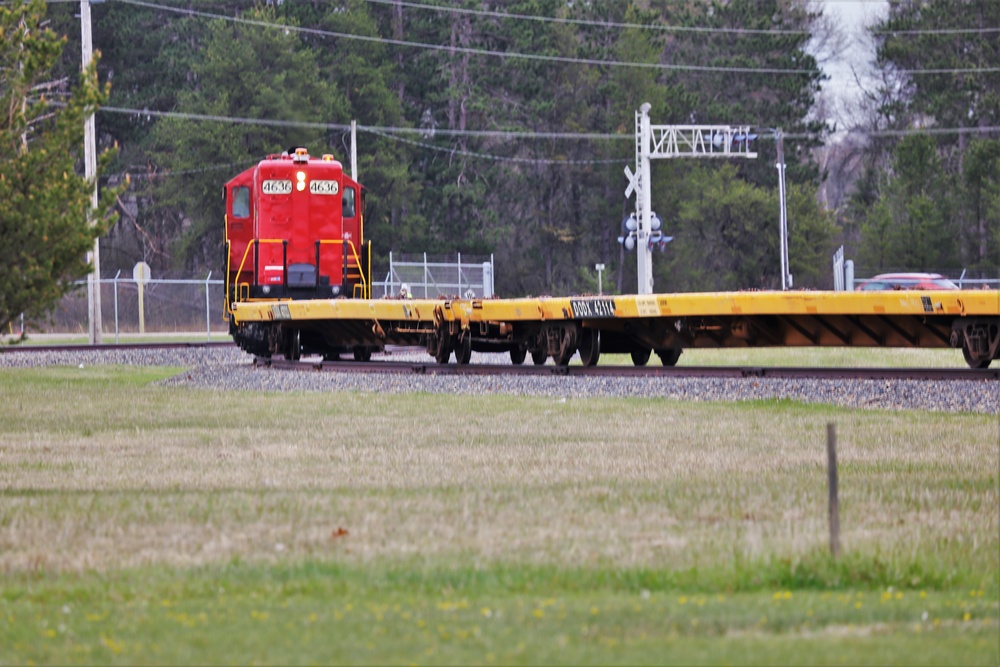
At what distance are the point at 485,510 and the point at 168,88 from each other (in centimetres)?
6390

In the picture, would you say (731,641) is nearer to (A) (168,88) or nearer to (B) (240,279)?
(B) (240,279)

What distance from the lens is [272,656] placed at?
A: 18.2ft

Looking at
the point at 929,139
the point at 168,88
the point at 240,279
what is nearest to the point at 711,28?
the point at 929,139

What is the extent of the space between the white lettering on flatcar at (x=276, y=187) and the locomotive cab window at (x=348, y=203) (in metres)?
1.23

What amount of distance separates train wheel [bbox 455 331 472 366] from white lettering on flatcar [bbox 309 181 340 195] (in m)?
6.33

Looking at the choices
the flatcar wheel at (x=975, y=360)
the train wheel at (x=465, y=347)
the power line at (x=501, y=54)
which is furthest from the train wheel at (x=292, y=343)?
the power line at (x=501, y=54)

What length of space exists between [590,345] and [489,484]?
985 cm

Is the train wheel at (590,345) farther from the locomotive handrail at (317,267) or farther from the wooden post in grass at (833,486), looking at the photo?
the wooden post in grass at (833,486)

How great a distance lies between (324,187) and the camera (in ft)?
88.0

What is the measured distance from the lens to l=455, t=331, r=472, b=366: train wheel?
2170cm

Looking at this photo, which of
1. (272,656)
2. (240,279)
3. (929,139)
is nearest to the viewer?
(272,656)

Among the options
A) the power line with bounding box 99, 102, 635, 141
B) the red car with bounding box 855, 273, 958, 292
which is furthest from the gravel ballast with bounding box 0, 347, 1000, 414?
the power line with bounding box 99, 102, 635, 141

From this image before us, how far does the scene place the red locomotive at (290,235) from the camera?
2631 centimetres

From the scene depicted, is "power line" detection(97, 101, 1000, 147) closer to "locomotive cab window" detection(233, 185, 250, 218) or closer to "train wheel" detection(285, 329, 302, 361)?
"locomotive cab window" detection(233, 185, 250, 218)
